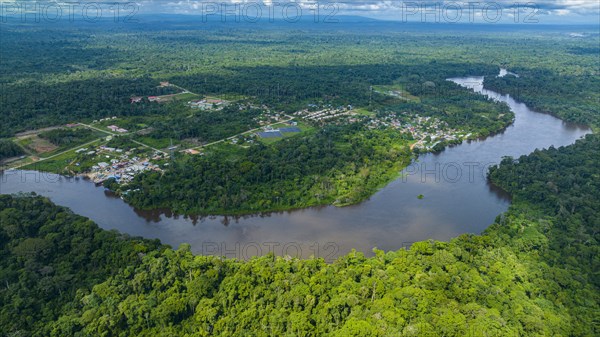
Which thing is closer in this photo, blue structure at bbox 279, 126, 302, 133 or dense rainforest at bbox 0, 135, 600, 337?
dense rainforest at bbox 0, 135, 600, 337

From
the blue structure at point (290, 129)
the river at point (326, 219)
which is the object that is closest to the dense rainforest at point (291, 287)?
the river at point (326, 219)

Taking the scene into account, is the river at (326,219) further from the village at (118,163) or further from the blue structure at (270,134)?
the blue structure at (270,134)

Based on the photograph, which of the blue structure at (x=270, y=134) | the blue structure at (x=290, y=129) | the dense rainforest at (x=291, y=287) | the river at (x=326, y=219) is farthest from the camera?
the blue structure at (x=290, y=129)

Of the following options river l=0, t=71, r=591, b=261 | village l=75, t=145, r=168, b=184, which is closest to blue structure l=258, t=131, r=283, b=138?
village l=75, t=145, r=168, b=184

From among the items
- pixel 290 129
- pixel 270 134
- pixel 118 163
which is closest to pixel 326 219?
pixel 270 134

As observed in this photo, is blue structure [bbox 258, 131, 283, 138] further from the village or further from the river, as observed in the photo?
the river

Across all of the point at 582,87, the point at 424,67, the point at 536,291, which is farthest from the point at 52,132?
the point at 582,87

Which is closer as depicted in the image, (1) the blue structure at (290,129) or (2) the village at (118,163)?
(2) the village at (118,163)

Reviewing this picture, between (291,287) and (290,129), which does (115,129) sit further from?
(291,287)
